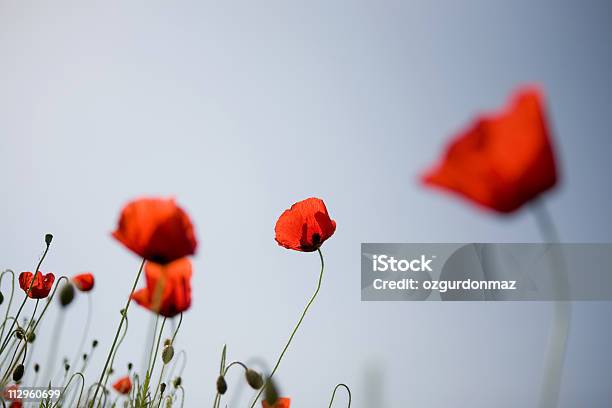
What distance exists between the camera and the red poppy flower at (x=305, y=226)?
2.25 metres

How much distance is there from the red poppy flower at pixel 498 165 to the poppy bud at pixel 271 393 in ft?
2.76

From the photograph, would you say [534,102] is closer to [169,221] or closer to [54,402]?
[169,221]

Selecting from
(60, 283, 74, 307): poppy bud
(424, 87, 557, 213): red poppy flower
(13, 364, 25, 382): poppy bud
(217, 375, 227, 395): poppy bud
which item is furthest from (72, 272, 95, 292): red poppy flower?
(424, 87, 557, 213): red poppy flower

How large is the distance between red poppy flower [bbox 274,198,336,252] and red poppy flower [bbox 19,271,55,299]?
1.14 meters

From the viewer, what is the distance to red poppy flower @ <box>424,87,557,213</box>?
669 millimetres

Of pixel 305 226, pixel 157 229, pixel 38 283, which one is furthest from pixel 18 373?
pixel 305 226

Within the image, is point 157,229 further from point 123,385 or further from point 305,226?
point 123,385

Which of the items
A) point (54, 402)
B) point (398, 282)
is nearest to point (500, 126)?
point (54, 402)

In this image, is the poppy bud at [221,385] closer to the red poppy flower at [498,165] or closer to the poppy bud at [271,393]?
the poppy bud at [271,393]

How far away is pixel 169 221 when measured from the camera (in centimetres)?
125

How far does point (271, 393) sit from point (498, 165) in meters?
0.91

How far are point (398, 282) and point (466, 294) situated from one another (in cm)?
48

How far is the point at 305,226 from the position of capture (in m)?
2.31

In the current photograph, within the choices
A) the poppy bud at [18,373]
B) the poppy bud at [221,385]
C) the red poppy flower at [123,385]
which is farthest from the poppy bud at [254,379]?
the red poppy flower at [123,385]
